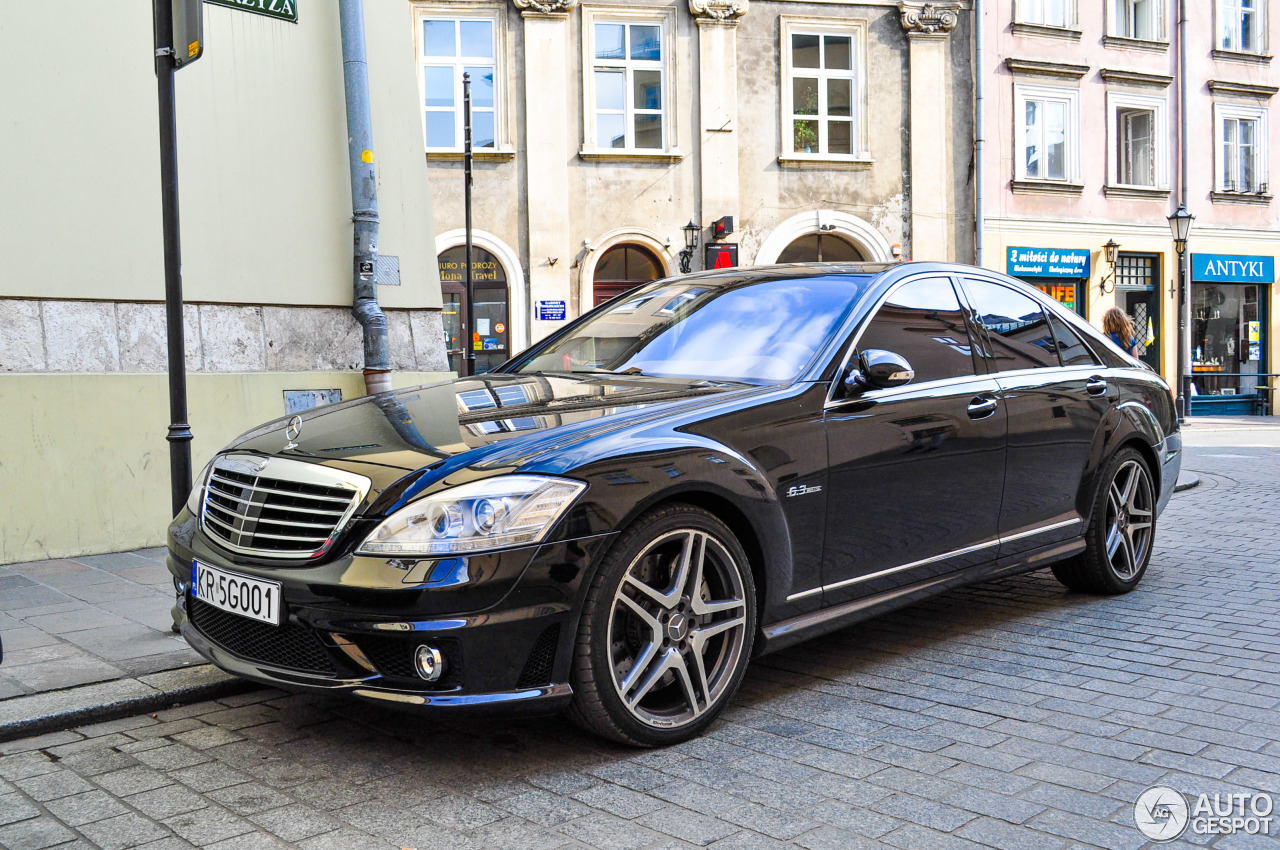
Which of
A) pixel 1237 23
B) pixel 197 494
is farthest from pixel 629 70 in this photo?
pixel 197 494

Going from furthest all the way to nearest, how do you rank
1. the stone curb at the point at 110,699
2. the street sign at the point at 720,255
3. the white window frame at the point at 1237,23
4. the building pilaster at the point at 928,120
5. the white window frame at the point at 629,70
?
the white window frame at the point at 1237,23, the building pilaster at the point at 928,120, the white window frame at the point at 629,70, the street sign at the point at 720,255, the stone curb at the point at 110,699

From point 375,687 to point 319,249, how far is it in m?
5.78

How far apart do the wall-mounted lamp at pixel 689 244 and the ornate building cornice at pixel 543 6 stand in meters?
4.39

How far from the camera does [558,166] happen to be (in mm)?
20922

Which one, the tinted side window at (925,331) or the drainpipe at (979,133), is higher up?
the drainpipe at (979,133)

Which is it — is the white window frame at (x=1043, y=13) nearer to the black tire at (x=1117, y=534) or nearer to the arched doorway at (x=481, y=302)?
the arched doorway at (x=481, y=302)

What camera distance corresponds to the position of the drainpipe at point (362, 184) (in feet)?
27.8

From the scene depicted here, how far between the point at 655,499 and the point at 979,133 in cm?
2164

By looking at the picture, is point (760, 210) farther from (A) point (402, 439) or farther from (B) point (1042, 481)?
(A) point (402, 439)

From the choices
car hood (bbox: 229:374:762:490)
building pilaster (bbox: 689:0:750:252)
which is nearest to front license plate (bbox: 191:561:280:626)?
car hood (bbox: 229:374:762:490)

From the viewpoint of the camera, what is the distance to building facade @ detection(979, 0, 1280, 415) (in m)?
24.0

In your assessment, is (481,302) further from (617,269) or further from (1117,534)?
(1117,534)

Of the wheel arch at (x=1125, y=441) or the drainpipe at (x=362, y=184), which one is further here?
the drainpipe at (x=362, y=184)

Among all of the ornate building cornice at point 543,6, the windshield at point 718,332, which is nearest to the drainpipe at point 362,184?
the windshield at point 718,332
